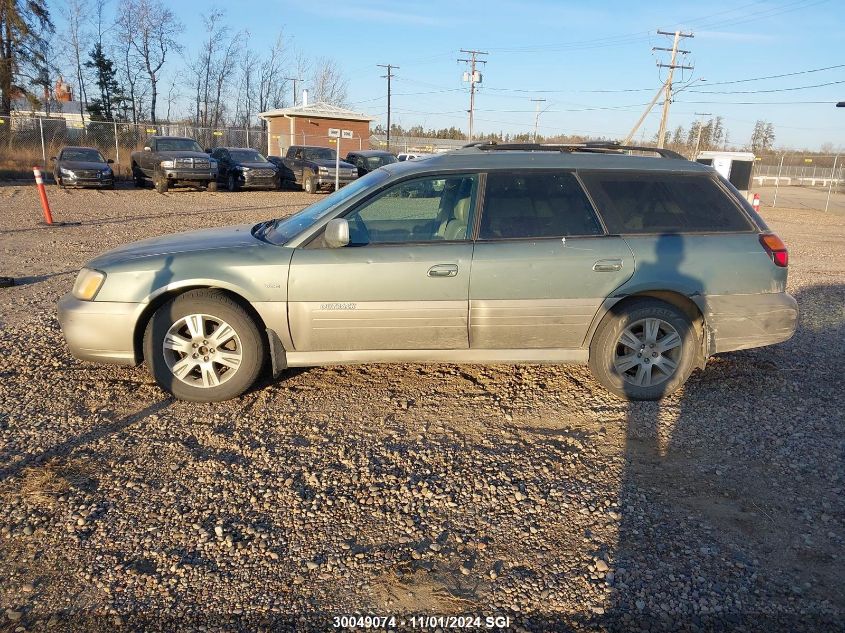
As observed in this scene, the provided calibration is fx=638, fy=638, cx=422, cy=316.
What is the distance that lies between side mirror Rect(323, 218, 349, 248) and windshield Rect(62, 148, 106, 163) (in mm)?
20359

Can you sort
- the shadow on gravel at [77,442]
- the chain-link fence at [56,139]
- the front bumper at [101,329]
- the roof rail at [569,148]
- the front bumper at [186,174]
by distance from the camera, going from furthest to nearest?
the chain-link fence at [56,139] → the front bumper at [186,174] → the roof rail at [569,148] → the front bumper at [101,329] → the shadow on gravel at [77,442]

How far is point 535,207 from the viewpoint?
4516 millimetres

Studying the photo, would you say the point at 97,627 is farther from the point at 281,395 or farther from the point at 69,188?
the point at 69,188

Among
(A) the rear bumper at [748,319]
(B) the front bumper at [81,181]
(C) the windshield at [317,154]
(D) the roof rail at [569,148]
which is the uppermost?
(C) the windshield at [317,154]

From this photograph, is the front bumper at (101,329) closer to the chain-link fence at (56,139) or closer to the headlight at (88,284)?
the headlight at (88,284)

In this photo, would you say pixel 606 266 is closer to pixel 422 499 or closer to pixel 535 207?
pixel 535 207

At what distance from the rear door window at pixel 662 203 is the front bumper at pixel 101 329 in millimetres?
3319

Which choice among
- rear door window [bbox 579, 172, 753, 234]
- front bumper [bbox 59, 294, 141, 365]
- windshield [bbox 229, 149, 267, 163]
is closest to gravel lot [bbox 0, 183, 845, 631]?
front bumper [bbox 59, 294, 141, 365]

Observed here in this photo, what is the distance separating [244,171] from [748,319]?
20.9m

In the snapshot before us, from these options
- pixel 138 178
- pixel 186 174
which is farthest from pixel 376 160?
pixel 138 178

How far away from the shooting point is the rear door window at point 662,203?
14.9ft

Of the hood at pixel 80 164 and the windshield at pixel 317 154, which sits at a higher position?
the windshield at pixel 317 154

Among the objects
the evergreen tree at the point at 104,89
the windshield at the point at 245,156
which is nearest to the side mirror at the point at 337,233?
the windshield at the point at 245,156

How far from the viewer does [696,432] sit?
13.7 ft
